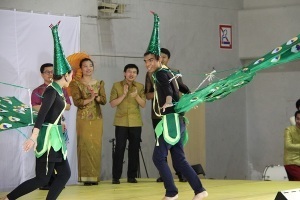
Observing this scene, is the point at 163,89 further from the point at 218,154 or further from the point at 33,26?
the point at 218,154

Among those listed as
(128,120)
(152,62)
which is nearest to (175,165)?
(152,62)

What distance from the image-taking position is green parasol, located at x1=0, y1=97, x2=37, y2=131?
24.0 feet

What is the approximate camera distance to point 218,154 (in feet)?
41.0

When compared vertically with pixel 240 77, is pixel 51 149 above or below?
below

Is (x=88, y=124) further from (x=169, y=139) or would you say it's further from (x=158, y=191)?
(x=169, y=139)

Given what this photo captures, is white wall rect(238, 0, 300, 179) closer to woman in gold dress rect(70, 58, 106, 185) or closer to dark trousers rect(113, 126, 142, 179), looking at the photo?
dark trousers rect(113, 126, 142, 179)

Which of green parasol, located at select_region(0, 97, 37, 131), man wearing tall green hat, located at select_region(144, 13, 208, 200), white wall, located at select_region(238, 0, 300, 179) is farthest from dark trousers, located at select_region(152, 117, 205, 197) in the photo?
white wall, located at select_region(238, 0, 300, 179)

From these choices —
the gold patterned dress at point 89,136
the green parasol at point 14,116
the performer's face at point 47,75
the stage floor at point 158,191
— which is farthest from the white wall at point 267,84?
the green parasol at point 14,116

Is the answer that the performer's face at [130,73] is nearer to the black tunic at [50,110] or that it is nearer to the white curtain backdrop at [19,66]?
the white curtain backdrop at [19,66]

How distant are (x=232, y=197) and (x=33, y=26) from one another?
11.4ft

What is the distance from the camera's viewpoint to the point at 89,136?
9375 mm

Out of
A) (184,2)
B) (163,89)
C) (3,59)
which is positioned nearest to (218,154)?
(184,2)

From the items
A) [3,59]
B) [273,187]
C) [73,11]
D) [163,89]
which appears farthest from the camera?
[73,11]

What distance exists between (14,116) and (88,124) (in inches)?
79.8
